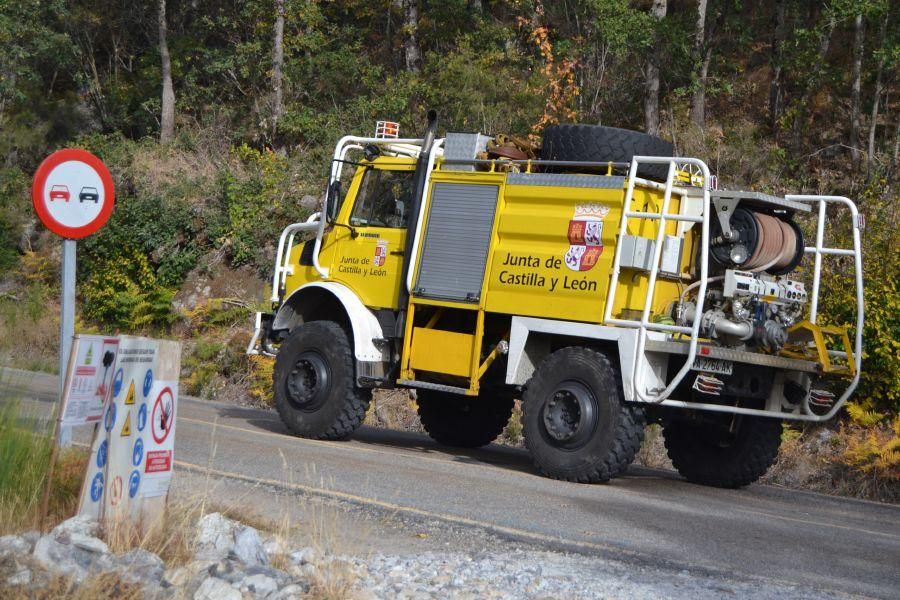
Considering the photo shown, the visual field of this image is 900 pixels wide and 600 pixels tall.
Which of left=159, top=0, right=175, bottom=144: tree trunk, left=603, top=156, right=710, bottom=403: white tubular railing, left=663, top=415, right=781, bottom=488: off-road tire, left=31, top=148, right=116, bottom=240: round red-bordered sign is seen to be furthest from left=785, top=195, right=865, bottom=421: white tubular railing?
left=159, top=0, right=175, bottom=144: tree trunk

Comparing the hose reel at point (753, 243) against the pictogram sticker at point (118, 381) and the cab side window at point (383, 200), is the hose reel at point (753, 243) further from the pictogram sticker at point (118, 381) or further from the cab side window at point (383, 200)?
the pictogram sticker at point (118, 381)

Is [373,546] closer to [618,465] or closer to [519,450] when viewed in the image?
[618,465]

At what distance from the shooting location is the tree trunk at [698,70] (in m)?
22.2

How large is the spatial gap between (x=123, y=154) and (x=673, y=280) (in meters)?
22.8

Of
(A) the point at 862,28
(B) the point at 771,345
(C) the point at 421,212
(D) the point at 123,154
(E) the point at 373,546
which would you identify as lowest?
(E) the point at 373,546

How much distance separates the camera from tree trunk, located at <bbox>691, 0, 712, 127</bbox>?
22188mm

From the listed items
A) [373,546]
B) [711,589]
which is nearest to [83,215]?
[373,546]

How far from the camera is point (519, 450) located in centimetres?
1432

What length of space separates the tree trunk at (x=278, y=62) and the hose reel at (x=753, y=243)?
1968cm

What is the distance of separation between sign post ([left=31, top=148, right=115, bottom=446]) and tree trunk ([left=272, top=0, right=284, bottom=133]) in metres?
21.8

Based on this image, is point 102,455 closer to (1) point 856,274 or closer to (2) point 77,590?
(2) point 77,590

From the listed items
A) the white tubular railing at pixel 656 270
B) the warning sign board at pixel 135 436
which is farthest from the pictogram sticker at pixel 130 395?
the white tubular railing at pixel 656 270

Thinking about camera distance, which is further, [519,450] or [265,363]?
[265,363]

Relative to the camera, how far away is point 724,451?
11664mm
